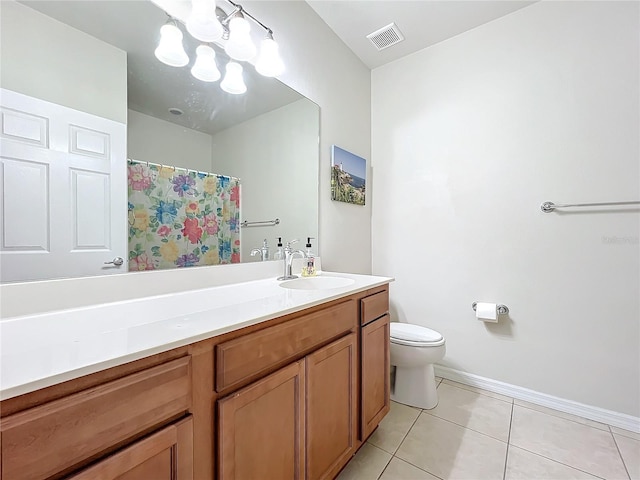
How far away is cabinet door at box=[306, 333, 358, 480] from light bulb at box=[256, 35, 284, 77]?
1.39m

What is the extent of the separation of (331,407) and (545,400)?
1586 mm

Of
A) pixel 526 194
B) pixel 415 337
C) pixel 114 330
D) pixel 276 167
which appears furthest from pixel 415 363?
pixel 114 330

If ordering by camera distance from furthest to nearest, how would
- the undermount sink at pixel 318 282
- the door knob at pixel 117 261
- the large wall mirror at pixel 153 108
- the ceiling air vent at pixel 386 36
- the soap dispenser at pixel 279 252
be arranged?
1. the ceiling air vent at pixel 386 36
2. the soap dispenser at pixel 279 252
3. the undermount sink at pixel 318 282
4. the door knob at pixel 117 261
5. the large wall mirror at pixel 153 108

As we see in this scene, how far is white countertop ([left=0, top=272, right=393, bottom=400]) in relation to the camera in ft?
1.58

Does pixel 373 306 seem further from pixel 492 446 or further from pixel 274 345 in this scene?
pixel 492 446

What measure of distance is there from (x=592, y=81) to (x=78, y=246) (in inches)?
104

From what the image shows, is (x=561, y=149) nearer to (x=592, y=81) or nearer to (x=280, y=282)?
(x=592, y=81)

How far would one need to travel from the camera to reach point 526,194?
1.84 metres

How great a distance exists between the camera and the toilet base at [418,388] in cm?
179

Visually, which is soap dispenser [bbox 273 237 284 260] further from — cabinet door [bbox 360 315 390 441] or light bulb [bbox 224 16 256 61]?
light bulb [bbox 224 16 256 61]

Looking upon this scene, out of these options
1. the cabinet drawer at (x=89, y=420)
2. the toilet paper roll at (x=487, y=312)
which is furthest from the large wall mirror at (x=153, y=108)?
the toilet paper roll at (x=487, y=312)

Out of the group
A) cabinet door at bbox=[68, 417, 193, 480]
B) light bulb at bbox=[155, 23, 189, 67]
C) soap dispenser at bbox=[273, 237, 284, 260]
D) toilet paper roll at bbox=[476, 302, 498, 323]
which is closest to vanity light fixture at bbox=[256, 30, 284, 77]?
light bulb at bbox=[155, 23, 189, 67]

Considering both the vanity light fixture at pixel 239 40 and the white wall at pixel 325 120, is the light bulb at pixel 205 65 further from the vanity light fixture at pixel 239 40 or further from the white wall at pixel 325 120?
the white wall at pixel 325 120

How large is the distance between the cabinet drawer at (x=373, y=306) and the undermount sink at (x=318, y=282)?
17 centimetres
